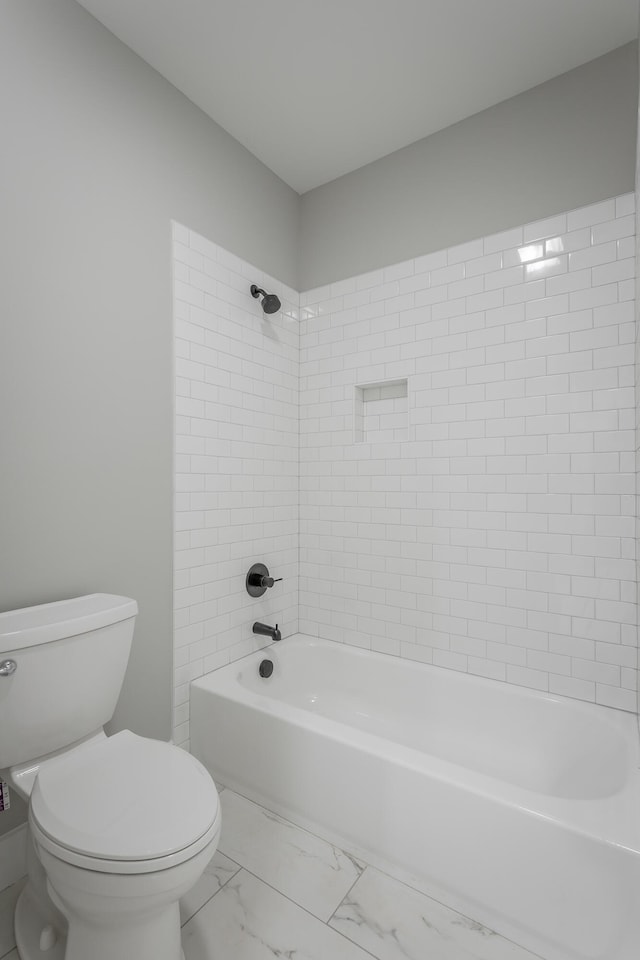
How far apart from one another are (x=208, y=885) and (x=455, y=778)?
0.84m

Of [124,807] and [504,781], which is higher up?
A: [124,807]

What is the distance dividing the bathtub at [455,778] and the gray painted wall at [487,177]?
78.8 inches

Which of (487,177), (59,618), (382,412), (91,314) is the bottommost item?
(59,618)

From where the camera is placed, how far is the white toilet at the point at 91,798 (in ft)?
3.18

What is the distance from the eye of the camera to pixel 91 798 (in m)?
1.10

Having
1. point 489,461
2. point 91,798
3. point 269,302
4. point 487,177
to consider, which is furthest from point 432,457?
→ point 91,798

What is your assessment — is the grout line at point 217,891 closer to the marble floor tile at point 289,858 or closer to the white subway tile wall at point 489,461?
the marble floor tile at point 289,858

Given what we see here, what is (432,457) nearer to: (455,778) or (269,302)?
(269,302)

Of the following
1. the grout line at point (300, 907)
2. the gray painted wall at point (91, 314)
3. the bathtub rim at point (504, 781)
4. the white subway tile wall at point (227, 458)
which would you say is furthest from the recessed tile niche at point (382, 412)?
the grout line at point (300, 907)

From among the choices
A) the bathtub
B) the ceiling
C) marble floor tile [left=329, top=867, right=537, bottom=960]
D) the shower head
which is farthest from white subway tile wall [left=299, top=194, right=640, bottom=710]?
marble floor tile [left=329, top=867, right=537, bottom=960]

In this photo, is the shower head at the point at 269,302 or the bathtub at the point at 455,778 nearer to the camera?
the bathtub at the point at 455,778

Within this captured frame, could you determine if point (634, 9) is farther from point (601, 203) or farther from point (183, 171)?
point (183, 171)

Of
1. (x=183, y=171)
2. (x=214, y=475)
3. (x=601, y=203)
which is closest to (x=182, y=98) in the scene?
(x=183, y=171)

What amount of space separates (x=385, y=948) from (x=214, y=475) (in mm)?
1674
